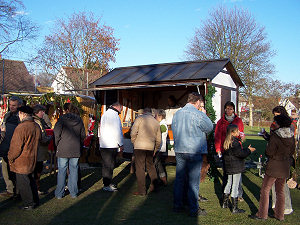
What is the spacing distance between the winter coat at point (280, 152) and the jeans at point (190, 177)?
1061 millimetres

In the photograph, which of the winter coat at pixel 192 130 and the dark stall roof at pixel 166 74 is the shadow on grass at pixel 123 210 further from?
the dark stall roof at pixel 166 74

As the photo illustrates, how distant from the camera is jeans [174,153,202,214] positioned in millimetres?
4934

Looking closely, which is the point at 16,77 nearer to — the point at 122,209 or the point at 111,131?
the point at 111,131

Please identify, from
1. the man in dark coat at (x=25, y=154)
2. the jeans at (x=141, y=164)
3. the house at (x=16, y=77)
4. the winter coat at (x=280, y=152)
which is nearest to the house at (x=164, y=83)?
the jeans at (x=141, y=164)

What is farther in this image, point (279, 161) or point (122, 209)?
point (122, 209)

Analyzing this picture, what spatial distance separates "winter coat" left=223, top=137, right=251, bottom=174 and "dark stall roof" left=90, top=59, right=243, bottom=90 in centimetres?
353

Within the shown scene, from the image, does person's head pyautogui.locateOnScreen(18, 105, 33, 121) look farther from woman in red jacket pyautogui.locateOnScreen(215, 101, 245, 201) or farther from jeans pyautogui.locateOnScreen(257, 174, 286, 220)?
jeans pyautogui.locateOnScreen(257, 174, 286, 220)

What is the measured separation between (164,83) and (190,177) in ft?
15.3

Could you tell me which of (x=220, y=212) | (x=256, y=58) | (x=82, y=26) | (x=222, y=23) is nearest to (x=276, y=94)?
(x=256, y=58)

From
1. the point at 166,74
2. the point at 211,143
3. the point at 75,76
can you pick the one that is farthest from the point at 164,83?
the point at 75,76

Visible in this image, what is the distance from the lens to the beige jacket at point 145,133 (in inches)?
249

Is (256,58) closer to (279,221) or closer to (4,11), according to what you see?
(4,11)

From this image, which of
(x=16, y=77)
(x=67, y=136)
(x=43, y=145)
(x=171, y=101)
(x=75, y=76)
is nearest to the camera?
(x=67, y=136)

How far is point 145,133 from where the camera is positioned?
6.33 meters
